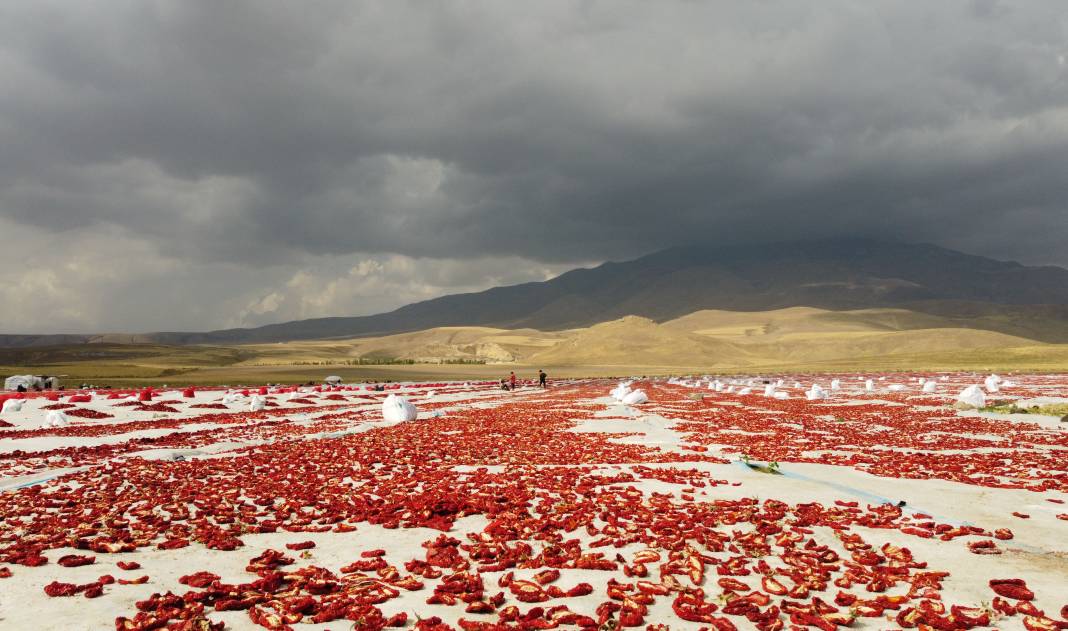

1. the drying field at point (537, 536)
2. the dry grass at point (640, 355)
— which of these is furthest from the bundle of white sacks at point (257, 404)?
the dry grass at point (640, 355)

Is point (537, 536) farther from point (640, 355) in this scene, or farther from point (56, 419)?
point (640, 355)

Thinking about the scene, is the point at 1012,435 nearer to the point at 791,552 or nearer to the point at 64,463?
the point at 791,552

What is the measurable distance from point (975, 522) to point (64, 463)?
2109 centimetres

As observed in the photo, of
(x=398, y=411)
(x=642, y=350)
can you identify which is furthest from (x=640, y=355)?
(x=398, y=411)

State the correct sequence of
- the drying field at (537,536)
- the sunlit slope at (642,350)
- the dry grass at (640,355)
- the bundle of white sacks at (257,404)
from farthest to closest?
the sunlit slope at (642,350)
the dry grass at (640,355)
the bundle of white sacks at (257,404)
the drying field at (537,536)

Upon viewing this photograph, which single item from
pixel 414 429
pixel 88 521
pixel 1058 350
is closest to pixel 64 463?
pixel 88 521

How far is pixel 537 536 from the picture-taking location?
8961 mm

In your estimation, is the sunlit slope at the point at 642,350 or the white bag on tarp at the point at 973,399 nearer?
the white bag on tarp at the point at 973,399

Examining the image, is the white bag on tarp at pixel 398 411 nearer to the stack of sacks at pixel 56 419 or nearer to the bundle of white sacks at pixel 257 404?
the bundle of white sacks at pixel 257 404

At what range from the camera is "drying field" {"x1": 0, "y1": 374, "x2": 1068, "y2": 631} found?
6508 millimetres

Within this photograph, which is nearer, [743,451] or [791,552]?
[791,552]

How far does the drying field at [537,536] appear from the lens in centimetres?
651

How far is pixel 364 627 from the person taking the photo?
6.04 meters

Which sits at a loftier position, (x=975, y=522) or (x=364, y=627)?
(x=364, y=627)
